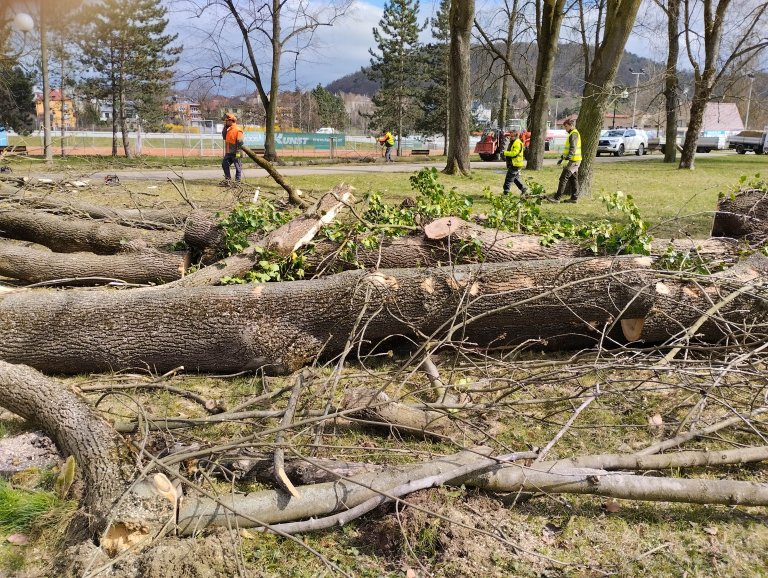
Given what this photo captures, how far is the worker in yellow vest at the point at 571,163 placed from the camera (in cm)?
1078

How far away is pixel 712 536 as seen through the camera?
262 cm

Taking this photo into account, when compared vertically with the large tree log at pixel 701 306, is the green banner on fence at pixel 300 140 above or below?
above

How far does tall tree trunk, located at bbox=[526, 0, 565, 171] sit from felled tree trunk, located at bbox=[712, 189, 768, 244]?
1200 cm

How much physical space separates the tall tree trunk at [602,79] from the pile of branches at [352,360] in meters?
4.85

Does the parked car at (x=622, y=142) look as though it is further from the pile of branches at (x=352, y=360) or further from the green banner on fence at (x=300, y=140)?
the pile of branches at (x=352, y=360)

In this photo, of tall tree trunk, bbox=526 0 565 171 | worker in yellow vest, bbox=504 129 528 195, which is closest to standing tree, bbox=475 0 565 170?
tall tree trunk, bbox=526 0 565 171

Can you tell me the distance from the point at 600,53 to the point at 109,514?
11508 millimetres

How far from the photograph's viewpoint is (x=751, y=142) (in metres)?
38.4

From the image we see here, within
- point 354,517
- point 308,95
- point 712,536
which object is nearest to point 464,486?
point 354,517

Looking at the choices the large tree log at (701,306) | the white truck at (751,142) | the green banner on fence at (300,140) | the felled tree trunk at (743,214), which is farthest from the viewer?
the white truck at (751,142)

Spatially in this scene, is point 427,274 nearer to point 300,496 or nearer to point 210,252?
point 300,496

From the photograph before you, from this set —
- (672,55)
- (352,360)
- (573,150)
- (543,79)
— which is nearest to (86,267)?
(352,360)

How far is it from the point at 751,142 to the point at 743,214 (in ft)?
126

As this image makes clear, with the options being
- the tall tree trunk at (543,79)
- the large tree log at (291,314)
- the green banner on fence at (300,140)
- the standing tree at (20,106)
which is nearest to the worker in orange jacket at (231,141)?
the large tree log at (291,314)
